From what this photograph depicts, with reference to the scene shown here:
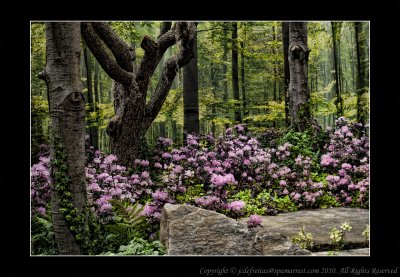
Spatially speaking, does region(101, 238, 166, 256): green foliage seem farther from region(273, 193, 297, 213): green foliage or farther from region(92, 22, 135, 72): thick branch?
region(92, 22, 135, 72): thick branch

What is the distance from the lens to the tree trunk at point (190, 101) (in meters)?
9.83

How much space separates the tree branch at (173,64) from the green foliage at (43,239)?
3.77 m

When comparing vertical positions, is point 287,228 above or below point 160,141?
below

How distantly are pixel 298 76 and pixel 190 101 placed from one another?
275 centimetres

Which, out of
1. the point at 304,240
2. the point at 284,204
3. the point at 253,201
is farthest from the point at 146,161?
the point at 304,240

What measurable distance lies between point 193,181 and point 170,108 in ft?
22.8

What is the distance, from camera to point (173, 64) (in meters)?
8.41

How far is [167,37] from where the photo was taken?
8430 millimetres

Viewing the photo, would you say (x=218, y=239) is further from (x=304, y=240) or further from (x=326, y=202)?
(x=326, y=202)

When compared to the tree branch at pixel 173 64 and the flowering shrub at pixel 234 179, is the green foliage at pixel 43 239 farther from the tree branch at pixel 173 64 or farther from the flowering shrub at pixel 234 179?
the tree branch at pixel 173 64

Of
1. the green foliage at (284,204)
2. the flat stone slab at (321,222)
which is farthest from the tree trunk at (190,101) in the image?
the flat stone slab at (321,222)

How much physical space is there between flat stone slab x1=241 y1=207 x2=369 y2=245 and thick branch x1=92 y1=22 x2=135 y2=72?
4103mm

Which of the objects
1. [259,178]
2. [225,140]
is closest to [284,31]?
[225,140]

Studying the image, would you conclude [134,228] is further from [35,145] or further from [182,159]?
[35,145]
